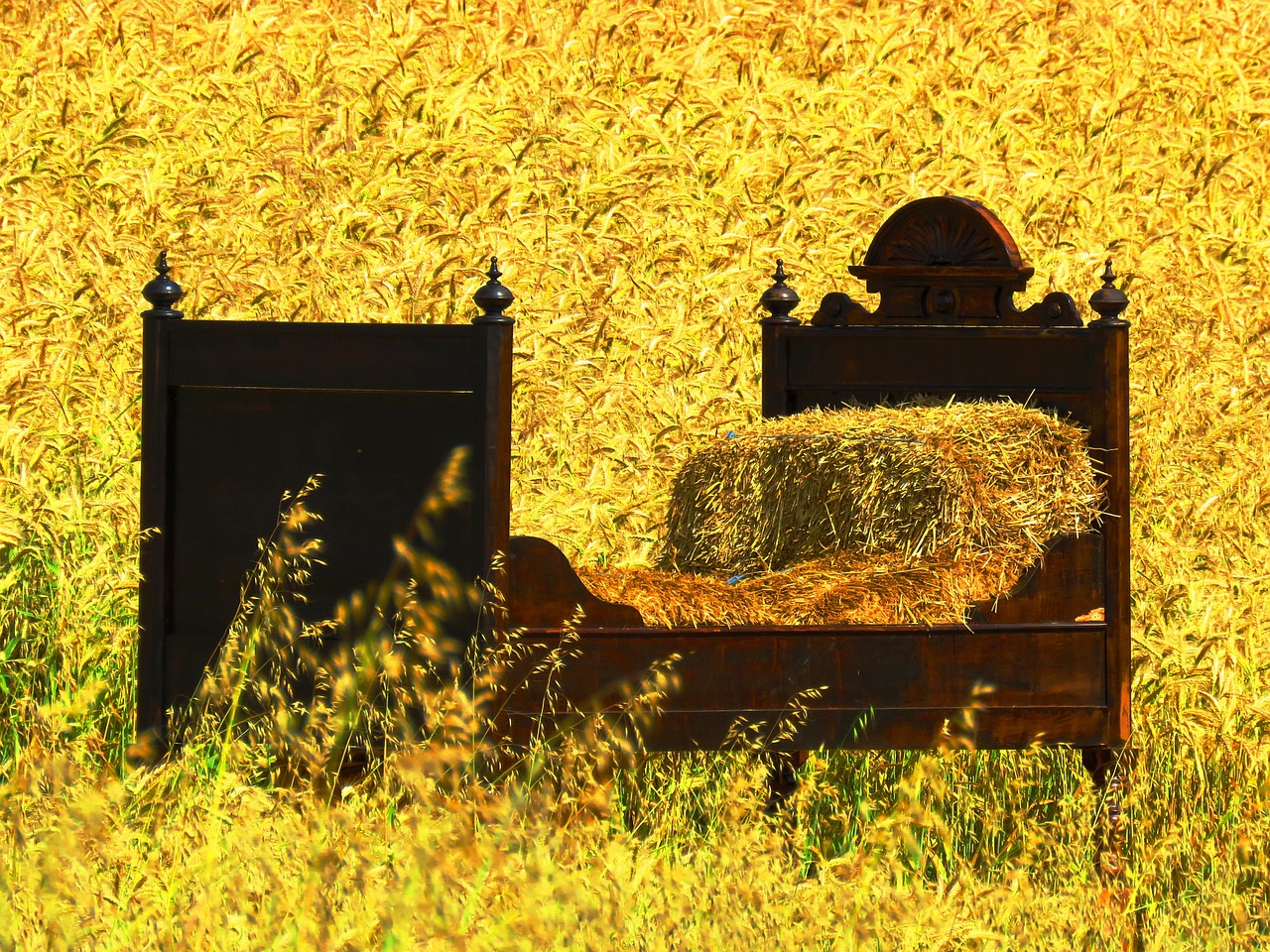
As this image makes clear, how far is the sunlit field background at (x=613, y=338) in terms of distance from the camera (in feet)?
12.6

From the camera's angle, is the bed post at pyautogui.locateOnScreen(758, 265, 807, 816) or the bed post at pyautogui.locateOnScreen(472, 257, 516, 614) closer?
the bed post at pyautogui.locateOnScreen(472, 257, 516, 614)

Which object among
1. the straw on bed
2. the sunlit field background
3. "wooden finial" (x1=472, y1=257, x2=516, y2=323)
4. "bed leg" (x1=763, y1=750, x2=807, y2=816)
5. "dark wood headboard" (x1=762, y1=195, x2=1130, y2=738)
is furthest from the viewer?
"bed leg" (x1=763, y1=750, x2=807, y2=816)

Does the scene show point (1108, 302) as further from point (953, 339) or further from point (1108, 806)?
point (1108, 806)

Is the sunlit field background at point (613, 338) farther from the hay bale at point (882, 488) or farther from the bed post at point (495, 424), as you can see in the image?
the hay bale at point (882, 488)

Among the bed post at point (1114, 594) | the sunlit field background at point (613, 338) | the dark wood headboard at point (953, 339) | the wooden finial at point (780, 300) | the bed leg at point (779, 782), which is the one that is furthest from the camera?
the wooden finial at point (780, 300)

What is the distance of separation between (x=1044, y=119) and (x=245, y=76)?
548cm

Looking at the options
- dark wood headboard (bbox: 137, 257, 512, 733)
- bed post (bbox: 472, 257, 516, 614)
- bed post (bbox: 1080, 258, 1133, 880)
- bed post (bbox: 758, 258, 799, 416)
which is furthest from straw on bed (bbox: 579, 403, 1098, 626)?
dark wood headboard (bbox: 137, 257, 512, 733)

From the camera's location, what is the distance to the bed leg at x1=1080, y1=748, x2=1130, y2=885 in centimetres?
523

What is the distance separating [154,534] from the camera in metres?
4.58

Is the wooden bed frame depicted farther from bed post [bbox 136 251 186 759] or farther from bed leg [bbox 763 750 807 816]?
bed leg [bbox 763 750 807 816]

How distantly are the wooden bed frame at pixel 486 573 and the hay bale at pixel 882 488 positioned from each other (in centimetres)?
37

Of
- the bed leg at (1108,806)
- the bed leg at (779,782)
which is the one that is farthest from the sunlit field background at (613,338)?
the bed leg at (779,782)

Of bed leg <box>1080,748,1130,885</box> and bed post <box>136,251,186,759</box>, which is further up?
bed post <box>136,251,186,759</box>

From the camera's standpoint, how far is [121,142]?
10570 millimetres
